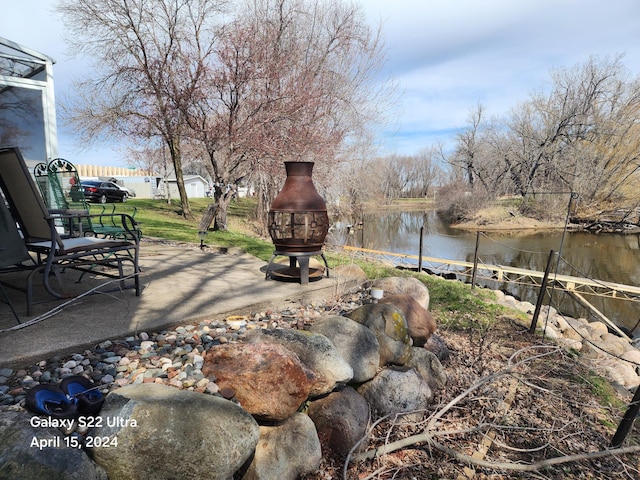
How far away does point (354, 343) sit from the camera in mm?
3000

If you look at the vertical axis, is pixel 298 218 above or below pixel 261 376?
above

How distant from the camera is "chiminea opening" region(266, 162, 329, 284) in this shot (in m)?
4.20

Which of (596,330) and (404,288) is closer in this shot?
(404,288)

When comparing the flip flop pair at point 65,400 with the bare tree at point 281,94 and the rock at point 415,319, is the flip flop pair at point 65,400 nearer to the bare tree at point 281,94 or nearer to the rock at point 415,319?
the rock at point 415,319

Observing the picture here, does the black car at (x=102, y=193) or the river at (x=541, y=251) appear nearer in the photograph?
the river at (x=541, y=251)

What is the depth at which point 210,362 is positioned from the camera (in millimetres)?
2316

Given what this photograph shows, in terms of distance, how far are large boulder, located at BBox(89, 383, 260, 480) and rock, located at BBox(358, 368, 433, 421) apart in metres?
1.34

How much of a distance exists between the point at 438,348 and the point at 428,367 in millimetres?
538

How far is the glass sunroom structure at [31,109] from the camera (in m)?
6.27

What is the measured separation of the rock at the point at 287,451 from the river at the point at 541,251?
9.46 metres

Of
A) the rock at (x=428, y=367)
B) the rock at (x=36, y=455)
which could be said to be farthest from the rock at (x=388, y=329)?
the rock at (x=36, y=455)

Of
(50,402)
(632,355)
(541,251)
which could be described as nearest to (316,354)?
(50,402)

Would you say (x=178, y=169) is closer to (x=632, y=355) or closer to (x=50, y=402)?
(x=50, y=402)

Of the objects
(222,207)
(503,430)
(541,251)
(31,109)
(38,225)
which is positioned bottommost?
(541,251)
